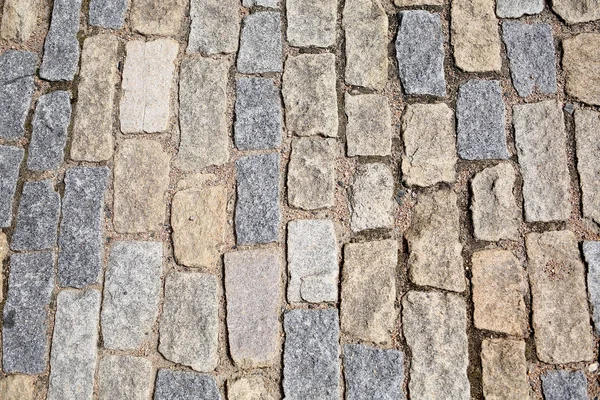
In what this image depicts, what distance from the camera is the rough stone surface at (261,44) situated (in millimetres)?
3260

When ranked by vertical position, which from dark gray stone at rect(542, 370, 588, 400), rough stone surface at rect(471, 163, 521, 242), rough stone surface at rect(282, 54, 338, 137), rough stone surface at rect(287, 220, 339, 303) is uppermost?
rough stone surface at rect(282, 54, 338, 137)

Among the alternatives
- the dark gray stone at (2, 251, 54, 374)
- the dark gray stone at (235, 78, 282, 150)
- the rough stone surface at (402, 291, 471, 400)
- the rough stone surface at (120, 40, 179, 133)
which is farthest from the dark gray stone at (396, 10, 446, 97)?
the dark gray stone at (2, 251, 54, 374)

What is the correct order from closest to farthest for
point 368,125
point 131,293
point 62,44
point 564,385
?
point 564,385, point 131,293, point 368,125, point 62,44

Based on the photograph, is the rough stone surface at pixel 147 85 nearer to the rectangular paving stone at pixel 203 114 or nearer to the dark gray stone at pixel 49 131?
the rectangular paving stone at pixel 203 114

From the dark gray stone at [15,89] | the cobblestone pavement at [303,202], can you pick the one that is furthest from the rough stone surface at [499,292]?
the dark gray stone at [15,89]

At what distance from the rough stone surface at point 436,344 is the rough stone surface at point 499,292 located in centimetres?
10

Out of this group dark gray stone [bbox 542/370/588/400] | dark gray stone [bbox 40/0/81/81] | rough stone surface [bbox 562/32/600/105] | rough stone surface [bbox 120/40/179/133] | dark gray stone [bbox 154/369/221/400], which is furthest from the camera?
dark gray stone [bbox 40/0/81/81]

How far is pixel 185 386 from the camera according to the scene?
292 centimetres

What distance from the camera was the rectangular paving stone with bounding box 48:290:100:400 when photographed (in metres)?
2.96

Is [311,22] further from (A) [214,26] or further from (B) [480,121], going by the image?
(B) [480,121]

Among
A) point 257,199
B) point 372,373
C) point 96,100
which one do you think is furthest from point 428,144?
point 96,100

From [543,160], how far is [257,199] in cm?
144

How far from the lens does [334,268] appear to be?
2.98 meters

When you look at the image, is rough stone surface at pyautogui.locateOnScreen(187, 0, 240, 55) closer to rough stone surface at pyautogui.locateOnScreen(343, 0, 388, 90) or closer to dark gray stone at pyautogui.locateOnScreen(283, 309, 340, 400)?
rough stone surface at pyautogui.locateOnScreen(343, 0, 388, 90)
